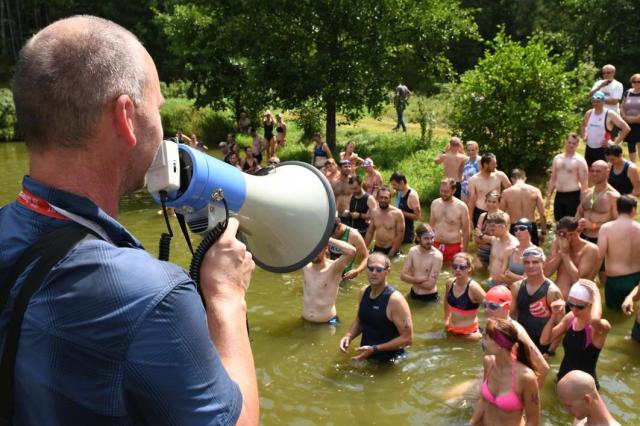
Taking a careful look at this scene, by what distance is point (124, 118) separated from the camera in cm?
136

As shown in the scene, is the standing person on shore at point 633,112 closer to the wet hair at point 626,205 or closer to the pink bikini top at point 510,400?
the wet hair at point 626,205

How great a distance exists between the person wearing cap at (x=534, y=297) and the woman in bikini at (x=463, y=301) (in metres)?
0.90

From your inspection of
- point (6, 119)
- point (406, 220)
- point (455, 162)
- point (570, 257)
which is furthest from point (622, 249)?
point (6, 119)

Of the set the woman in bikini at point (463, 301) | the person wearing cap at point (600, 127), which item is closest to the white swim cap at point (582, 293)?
the woman in bikini at point (463, 301)

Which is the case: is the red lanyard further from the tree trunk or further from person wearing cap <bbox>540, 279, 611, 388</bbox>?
the tree trunk

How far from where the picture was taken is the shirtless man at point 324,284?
352 inches

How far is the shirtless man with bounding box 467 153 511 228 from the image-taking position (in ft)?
37.9

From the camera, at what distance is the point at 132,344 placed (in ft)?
3.90

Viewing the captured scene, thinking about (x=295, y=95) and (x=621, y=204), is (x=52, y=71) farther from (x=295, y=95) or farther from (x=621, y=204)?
(x=295, y=95)

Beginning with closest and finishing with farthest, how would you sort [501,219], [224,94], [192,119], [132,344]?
Result: [132,344], [501,219], [224,94], [192,119]

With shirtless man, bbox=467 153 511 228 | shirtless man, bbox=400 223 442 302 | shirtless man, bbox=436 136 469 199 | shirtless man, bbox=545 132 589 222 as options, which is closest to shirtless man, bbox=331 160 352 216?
shirtless man, bbox=436 136 469 199

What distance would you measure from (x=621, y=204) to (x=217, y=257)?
25.5 ft

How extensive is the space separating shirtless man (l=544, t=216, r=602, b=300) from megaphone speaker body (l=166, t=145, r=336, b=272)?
640 cm

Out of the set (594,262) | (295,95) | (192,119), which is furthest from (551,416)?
(192,119)
